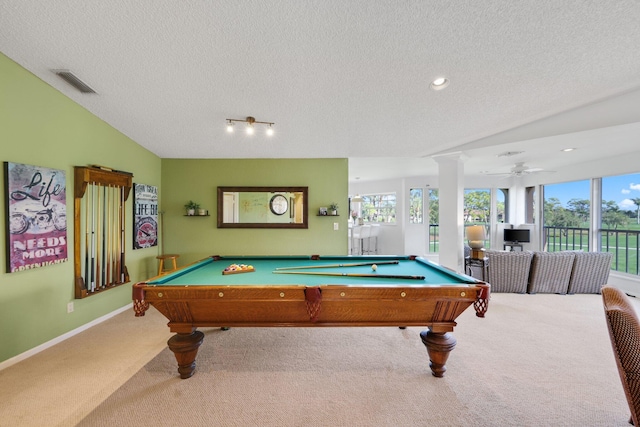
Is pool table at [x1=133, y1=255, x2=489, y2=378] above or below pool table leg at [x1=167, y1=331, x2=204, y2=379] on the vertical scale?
above

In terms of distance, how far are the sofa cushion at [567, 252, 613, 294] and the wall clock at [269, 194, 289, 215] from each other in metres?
4.75

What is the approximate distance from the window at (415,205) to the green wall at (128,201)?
383cm

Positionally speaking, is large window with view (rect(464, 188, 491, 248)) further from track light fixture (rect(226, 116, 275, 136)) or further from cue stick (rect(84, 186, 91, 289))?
cue stick (rect(84, 186, 91, 289))

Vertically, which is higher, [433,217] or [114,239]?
[433,217]

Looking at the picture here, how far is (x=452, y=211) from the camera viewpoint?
4.58 m

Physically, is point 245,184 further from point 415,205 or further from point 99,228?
point 415,205

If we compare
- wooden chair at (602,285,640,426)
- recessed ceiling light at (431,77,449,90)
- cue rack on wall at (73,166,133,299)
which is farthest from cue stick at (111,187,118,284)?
wooden chair at (602,285,640,426)

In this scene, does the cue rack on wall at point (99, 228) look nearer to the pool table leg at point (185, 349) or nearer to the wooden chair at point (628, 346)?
the pool table leg at point (185, 349)

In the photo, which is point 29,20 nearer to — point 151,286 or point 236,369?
point 151,286

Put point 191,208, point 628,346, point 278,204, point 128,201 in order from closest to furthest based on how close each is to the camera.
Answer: point 628,346 < point 128,201 < point 191,208 < point 278,204

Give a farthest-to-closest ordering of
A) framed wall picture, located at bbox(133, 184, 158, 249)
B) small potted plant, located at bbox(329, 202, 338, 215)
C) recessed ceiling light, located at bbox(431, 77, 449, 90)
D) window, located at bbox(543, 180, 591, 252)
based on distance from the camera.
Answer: window, located at bbox(543, 180, 591, 252) → small potted plant, located at bbox(329, 202, 338, 215) → framed wall picture, located at bbox(133, 184, 158, 249) → recessed ceiling light, located at bbox(431, 77, 449, 90)

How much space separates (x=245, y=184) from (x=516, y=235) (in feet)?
22.4

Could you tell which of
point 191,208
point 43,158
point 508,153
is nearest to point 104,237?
point 43,158

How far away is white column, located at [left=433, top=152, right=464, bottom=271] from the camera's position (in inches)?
178
